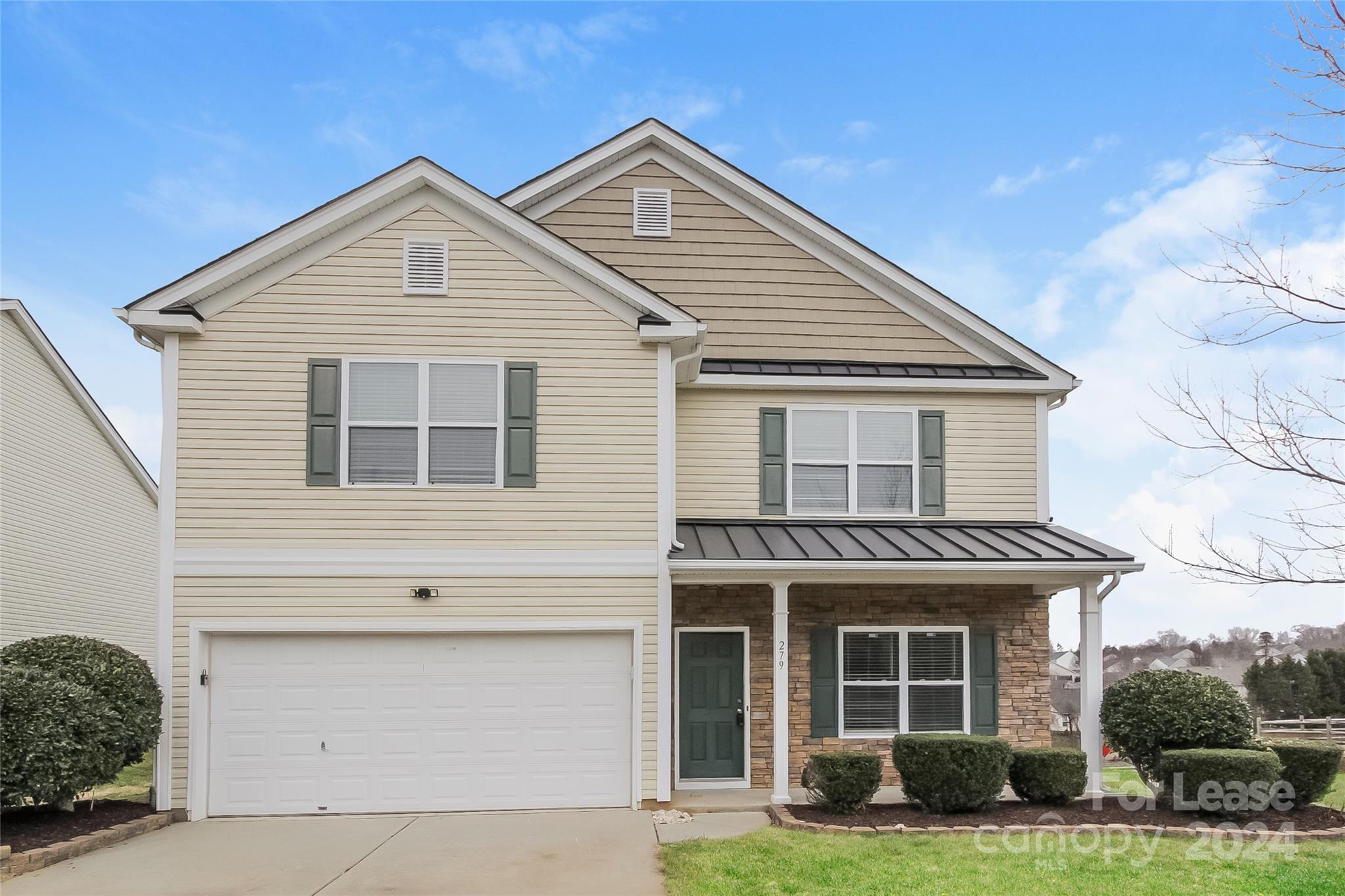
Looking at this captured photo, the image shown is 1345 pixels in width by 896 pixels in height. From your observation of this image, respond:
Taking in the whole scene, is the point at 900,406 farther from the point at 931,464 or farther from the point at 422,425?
the point at 422,425

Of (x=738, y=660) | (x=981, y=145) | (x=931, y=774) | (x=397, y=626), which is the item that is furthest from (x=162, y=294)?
(x=981, y=145)

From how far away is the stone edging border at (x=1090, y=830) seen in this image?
34.1 feet

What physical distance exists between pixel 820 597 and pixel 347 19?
1088 centimetres

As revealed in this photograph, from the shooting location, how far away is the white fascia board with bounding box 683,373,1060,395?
14.4 meters

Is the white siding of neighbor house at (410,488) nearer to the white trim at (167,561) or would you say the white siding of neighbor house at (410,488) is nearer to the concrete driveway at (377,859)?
the white trim at (167,561)

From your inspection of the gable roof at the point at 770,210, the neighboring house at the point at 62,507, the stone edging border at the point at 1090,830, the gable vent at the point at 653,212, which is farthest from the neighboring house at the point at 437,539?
the neighboring house at the point at 62,507

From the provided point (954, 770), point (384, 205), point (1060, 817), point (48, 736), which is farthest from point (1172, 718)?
point (48, 736)

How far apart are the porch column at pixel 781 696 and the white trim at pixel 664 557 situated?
3.83 ft

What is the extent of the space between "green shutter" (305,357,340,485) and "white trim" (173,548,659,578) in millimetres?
854

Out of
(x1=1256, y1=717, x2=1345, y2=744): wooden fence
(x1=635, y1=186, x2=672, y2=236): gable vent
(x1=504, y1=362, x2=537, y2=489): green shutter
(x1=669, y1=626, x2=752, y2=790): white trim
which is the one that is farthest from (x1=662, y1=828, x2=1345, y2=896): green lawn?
(x1=1256, y1=717, x2=1345, y2=744): wooden fence

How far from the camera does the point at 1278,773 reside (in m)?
11.2

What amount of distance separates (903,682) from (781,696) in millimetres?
2342

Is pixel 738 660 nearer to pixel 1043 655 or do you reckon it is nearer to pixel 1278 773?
pixel 1043 655

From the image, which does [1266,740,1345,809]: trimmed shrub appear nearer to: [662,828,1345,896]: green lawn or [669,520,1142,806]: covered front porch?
[662,828,1345,896]: green lawn
